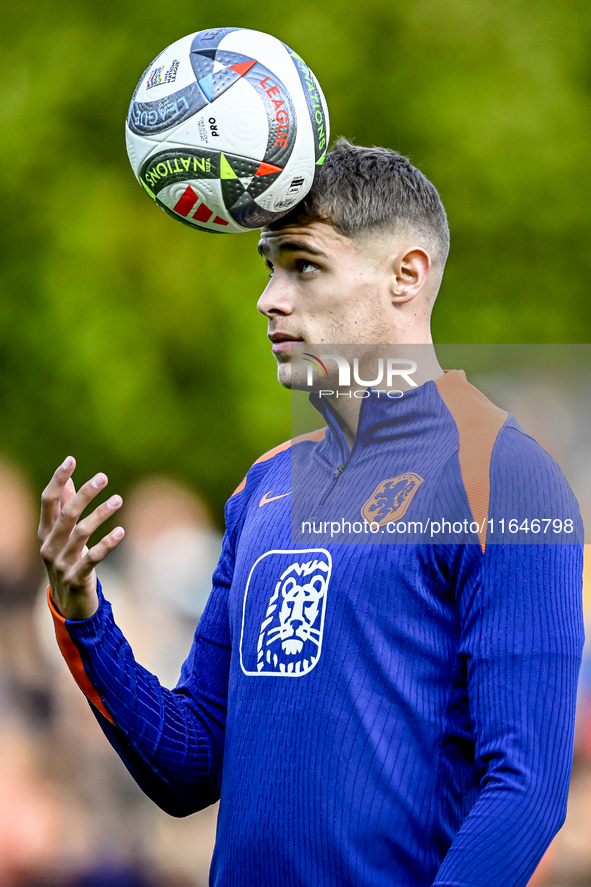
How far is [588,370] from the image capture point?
411cm

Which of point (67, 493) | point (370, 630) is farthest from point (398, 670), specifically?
point (67, 493)

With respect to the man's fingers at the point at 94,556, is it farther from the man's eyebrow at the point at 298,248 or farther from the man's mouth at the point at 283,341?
the man's eyebrow at the point at 298,248

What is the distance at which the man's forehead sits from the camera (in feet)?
6.62

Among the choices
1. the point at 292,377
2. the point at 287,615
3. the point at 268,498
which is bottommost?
the point at 287,615

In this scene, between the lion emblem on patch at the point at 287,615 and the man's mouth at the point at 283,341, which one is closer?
the lion emblem on patch at the point at 287,615

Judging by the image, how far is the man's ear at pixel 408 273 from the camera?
2.05 m

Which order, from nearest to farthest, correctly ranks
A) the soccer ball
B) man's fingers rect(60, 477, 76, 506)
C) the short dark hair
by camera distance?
man's fingers rect(60, 477, 76, 506) < the soccer ball < the short dark hair

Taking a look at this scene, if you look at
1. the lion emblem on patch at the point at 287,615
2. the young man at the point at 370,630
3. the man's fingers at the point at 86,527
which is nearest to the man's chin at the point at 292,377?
the young man at the point at 370,630

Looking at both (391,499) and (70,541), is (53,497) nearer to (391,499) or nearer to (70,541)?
(70,541)

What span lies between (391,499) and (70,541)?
633mm

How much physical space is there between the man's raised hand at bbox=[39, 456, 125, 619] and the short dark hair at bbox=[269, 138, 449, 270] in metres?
0.76

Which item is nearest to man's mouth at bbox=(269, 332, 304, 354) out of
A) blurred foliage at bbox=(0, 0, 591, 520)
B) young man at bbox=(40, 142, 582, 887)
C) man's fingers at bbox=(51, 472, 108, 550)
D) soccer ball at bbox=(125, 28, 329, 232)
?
young man at bbox=(40, 142, 582, 887)

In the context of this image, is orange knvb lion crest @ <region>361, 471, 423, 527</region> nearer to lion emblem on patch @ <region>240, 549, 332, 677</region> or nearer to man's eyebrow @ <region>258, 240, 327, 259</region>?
lion emblem on patch @ <region>240, 549, 332, 677</region>

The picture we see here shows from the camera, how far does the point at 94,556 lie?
1778mm
